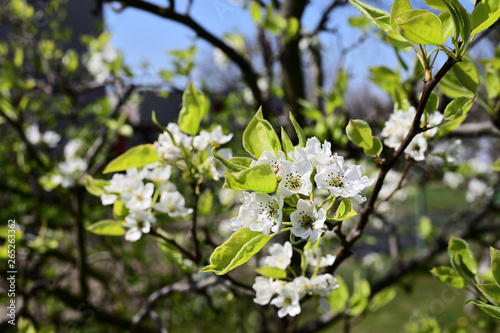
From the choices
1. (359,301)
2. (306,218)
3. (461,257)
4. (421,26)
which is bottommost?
(359,301)

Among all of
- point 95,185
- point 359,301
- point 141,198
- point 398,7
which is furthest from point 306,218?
point 359,301

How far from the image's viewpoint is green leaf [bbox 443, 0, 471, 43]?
0.50 m

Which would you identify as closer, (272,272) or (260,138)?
(260,138)

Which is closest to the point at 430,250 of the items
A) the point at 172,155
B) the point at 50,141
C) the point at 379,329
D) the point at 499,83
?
the point at 499,83

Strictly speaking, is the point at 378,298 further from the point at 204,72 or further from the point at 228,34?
the point at 204,72

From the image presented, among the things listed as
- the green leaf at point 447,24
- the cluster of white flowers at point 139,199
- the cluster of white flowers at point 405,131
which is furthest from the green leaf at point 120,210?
the green leaf at point 447,24

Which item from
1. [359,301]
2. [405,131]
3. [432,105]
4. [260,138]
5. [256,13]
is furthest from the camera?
[256,13]

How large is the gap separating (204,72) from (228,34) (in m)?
11.1

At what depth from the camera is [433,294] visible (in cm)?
503

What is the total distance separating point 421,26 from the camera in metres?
0.50

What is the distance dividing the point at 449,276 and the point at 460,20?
1.58 feet

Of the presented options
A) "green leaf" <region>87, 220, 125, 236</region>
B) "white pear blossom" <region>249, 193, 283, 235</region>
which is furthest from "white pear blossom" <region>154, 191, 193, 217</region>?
"white pear blossom" <region>249, 193, 283, 235</region>

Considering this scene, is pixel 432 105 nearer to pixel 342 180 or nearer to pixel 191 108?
pixel 342 180

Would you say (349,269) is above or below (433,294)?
below
